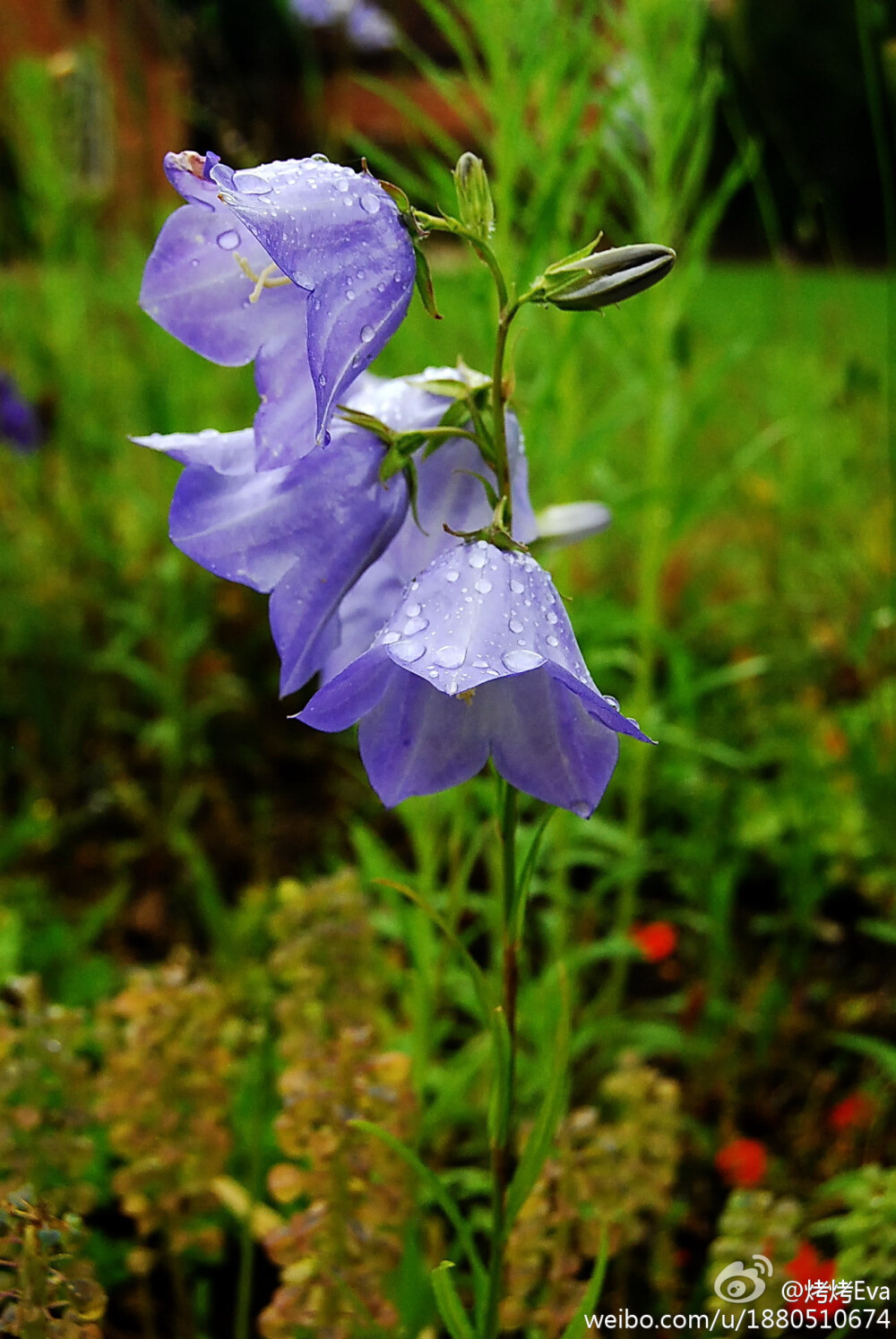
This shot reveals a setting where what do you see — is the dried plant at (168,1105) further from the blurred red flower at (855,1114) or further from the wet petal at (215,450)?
the blurred red flower at (855,1114)

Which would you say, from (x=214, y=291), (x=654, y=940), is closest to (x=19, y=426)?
(x=654, y=940)

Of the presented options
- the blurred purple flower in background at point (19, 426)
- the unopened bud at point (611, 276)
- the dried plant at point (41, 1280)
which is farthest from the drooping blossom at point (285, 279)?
the blurred purple flower in background at point (19, 426)

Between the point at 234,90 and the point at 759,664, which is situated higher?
the point at 234,90

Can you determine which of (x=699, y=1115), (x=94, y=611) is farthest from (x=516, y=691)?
(x=94, y=611)

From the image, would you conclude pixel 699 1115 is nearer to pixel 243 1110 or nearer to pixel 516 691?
pixel 243 1110

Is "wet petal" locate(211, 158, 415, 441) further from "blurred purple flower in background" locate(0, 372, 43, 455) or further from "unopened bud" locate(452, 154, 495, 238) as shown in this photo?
"blurred purple flower in background" locate(0, 372, 43, 455)

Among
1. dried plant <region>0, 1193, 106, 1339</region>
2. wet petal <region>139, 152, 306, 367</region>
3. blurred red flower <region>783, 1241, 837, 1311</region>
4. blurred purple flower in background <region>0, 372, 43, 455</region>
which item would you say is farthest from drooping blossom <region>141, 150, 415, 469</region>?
blurred purple flower in background <region>0, 372, 43, 455</region>

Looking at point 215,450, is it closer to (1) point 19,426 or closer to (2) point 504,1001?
(2) point 504,1001
